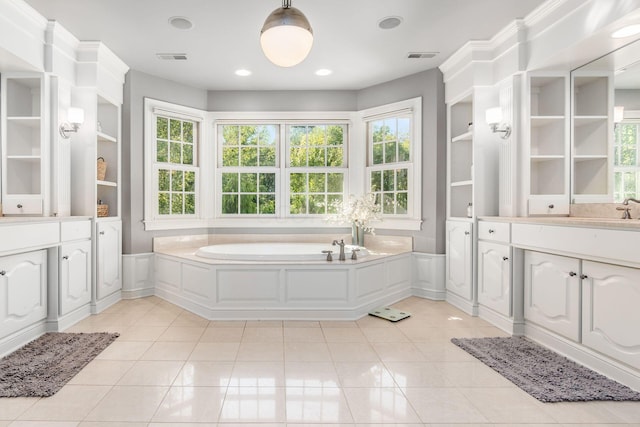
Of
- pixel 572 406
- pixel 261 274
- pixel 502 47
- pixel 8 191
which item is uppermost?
pixel 502 47

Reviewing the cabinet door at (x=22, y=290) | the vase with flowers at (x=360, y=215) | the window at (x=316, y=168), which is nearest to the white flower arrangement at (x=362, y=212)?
the vase with flowers at (x=360, y=215)

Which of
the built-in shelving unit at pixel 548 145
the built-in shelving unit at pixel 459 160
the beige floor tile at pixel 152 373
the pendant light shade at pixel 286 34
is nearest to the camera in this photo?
the pendant light shade at pixel 286 34

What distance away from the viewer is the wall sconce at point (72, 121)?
312 centimetres

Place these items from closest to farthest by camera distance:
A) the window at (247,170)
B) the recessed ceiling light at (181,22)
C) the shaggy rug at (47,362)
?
1. the shaggy rug at (47,362)
2. the recessed ceiling light at (181,22)
3. the window at (247,170)

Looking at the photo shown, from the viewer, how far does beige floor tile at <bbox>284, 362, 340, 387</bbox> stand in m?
2.09

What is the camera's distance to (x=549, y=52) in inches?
110

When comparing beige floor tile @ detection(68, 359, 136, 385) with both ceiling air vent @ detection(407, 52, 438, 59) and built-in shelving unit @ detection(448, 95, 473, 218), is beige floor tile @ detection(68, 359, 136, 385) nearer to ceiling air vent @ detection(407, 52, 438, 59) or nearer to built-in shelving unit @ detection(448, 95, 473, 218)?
built-in shelving unit @ detection(448, 95, 473, 218)

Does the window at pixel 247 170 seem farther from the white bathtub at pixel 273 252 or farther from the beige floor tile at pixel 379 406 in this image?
the beige floor tile at pixel 379 406

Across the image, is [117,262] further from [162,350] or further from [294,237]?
[294,237]

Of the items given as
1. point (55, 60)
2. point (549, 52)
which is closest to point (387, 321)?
point (549, 52)

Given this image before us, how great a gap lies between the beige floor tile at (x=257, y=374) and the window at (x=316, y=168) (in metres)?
2.62

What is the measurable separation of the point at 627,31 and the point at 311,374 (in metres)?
3.00

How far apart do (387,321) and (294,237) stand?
1820 mm

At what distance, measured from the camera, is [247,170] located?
474 centimetres
